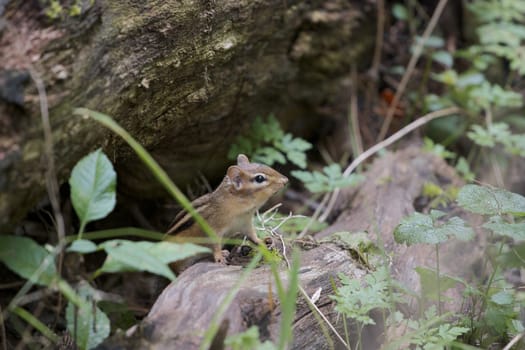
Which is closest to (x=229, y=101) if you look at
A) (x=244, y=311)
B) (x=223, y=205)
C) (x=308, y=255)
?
(x=223, y=205)


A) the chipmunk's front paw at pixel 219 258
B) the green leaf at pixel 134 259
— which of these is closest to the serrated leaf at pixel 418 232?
the chipmunk's front paw at pixel 219 258

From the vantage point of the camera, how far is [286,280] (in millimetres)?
2996

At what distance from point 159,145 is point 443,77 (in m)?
2.99

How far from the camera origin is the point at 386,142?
5.19 meters

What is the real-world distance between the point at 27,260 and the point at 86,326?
344 millimetres

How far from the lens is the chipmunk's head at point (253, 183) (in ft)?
11.7

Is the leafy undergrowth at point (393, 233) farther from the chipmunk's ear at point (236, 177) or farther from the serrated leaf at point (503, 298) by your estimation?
the chipmunk's ear at point (236, 177)

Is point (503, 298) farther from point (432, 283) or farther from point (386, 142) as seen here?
point (386, 142)

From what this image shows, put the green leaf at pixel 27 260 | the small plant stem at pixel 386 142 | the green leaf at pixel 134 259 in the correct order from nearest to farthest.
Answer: the green leaf at pixel 134 259 < the green leaf at pixel 27 260 < the small plant stem at pixel 386 142

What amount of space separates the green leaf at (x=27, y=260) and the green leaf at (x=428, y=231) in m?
1.57

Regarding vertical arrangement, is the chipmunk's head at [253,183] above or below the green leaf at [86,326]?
below

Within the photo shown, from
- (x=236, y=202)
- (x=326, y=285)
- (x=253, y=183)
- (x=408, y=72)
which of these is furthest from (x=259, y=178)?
(x=408, y=72)

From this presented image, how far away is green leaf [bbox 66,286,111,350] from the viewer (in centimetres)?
256

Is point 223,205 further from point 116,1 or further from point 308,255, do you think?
point 116,1
